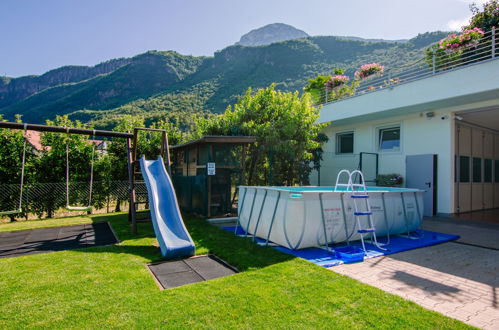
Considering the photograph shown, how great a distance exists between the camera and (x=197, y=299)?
3.22 meters

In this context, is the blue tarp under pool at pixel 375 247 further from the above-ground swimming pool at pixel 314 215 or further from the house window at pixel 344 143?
the house window at pixel 344 143

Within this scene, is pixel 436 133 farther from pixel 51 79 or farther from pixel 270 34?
pixel 270 34

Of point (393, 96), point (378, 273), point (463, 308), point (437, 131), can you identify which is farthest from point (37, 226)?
point (437, 131)

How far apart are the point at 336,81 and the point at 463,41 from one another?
5506mm

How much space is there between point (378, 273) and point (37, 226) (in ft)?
27.8

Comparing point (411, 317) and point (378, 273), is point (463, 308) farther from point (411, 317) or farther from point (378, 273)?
point (378, 273)

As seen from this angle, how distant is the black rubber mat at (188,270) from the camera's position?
3.87m

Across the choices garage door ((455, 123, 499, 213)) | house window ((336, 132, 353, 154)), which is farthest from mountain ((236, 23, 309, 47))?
garage door ((455, 123, 499, 213))

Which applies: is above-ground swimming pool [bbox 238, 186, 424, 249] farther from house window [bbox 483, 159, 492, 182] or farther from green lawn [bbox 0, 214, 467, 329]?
house window [bbox 483, 159, 492, 182]

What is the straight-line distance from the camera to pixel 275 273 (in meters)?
4.02

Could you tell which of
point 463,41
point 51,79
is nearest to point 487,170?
point 463,41

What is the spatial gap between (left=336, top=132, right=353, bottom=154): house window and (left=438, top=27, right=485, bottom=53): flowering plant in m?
5.00

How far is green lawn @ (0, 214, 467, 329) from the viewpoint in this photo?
2.76m

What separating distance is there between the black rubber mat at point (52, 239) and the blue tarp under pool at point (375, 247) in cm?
304
